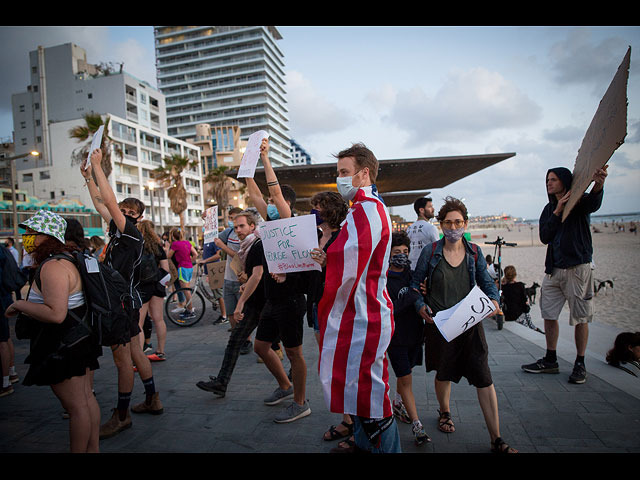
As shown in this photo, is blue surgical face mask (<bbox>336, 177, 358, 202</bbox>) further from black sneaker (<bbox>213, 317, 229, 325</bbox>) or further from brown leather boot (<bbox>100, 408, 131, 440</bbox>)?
black sneaker (<bbox>213, 317, 229, 325</bbox>)

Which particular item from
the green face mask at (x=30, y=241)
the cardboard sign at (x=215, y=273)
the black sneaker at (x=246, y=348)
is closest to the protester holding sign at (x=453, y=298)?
the green face mask at (x=30, y=241)

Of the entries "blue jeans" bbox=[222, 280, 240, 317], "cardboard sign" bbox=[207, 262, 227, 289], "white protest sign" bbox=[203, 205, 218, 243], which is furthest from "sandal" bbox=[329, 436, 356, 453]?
"cardboard sign" bbox=[207, 262, 227, 289]

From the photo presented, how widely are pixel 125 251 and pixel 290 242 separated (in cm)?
183

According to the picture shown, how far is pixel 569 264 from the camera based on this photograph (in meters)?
3.65

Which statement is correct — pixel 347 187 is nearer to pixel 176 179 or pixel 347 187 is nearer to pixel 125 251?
pixel 125 251

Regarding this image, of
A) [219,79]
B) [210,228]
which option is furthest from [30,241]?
[219,79]

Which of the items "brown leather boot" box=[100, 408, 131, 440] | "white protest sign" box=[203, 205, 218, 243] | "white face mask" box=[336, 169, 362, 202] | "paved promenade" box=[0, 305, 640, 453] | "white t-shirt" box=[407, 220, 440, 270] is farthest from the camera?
"white protest sign" box=[203, 205, 218, 243]

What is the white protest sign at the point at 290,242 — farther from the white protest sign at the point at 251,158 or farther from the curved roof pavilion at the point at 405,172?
the curved roof pavilion at the point at 405,172

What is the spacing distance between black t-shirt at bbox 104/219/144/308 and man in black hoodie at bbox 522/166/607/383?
14.3 ft

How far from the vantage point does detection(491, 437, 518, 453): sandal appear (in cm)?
248

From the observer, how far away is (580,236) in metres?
3.65

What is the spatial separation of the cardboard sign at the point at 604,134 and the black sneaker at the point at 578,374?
5.24 feet

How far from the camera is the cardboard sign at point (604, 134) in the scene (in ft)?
7.70
